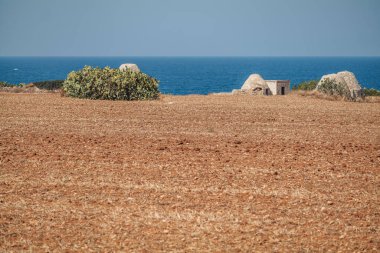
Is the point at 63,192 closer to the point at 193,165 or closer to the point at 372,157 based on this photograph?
the point at 193,165

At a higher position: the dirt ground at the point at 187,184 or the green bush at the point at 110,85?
the green bush at the point at 110,85

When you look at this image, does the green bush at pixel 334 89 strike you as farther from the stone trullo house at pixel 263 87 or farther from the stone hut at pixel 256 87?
the stone hut at pixel 256 87

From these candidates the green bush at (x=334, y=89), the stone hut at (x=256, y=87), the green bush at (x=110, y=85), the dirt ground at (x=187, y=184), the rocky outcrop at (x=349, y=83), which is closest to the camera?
the dirt ground at (x=187, y=184)

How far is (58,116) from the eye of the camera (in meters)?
21.8

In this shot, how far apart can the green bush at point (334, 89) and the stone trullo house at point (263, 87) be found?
2.57m

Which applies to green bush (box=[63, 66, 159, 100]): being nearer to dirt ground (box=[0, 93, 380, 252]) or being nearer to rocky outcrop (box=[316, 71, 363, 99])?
dirt ground (box=[0, 93, 380, 252])

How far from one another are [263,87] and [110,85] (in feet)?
34.8

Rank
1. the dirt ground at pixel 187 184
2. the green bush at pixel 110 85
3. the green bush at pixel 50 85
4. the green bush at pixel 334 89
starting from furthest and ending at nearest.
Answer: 1. the green bush at pixel 50 85
2. the green bush at pixel 334 89
3. the green bush at pixel 110 85
4. the dirt ground at pixel 187 184

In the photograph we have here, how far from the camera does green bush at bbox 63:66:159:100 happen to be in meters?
28.5

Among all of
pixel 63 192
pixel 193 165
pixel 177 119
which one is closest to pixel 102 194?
pixel 63 192

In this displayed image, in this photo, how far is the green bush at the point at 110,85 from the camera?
93.5ft

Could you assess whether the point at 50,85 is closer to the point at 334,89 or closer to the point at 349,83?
the point at 334,89

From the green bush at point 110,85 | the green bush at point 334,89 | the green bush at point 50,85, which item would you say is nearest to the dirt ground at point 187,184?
the green bush at point 110,85

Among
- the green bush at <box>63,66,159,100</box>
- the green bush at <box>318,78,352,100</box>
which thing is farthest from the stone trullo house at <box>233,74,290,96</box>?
the green bush at <box>63,66,159,100</box>
